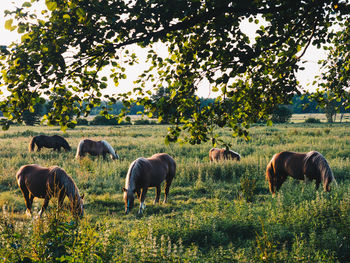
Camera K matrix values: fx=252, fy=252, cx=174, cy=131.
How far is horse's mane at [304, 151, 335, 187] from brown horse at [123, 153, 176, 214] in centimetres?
447

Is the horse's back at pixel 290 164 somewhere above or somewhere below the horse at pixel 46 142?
above

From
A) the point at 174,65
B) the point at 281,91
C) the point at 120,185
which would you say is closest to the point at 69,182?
the point at 120,185

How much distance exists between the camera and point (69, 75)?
3297mm

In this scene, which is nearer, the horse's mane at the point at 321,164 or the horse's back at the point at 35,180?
the horse's back at the point at 35,180

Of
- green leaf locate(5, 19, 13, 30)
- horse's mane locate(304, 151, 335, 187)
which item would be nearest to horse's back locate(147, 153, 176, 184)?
horse's mane locate(304, 151, 335, 187)

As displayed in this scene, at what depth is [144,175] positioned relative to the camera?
7.62m

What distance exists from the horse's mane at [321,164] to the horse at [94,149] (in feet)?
37.7

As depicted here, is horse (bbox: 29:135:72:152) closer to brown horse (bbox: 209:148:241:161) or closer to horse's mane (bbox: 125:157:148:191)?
brown horse (bbox: 209:148:241:161)

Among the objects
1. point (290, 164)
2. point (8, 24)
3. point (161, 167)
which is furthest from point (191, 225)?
point (8, 24)

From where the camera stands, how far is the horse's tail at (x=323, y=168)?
7695 mm

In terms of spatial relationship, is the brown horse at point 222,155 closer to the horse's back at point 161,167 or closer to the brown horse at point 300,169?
the brown horse at point 300,169

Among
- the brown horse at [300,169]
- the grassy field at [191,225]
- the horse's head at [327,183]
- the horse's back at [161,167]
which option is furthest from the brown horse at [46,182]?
the horse's head at [327,183]

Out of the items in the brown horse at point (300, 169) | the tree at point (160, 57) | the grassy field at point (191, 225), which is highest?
the tree at point (160, 57)

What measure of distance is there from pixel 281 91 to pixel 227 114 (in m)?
1.15
